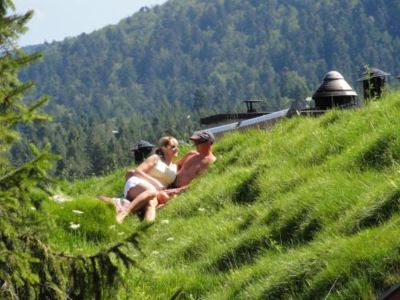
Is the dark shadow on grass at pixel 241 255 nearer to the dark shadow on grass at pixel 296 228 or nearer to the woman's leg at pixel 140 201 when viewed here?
the dark shadow on grass at pixel 296 228

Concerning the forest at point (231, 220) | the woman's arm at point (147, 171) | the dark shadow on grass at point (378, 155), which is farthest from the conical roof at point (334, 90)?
the dark shadow on grass at point (378, 155)

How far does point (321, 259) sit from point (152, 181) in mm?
6383

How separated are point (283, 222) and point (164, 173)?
491 cm

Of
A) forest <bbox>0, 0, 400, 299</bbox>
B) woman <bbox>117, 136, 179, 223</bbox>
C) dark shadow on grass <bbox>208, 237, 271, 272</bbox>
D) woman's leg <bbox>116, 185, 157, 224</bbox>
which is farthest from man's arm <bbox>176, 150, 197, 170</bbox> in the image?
dark shadow on grass <bbox>208, 237, 271, 272</bbox>

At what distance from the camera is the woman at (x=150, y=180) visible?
→ 1133 centimetres

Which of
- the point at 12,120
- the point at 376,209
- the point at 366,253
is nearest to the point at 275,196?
the point at 376,209

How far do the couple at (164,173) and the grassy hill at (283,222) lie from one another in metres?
0.34

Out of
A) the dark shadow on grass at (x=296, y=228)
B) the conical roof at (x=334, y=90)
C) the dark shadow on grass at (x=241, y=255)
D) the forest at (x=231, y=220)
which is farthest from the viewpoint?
the conical roof at (x=334, y=90)

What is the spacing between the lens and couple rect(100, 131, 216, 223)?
1157 cm

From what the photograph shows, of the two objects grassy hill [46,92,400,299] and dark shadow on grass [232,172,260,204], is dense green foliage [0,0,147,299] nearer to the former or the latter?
grassy hill [46,92,400,299]

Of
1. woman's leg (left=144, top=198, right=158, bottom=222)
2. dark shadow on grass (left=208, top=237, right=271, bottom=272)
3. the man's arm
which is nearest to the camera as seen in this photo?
dark shadow on grass (left=208, top=237, right=271, bottom=272)

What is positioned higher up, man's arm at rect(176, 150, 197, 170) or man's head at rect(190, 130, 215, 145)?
man's head at rect(190, 130, 215, 145)

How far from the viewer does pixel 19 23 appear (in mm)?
4188

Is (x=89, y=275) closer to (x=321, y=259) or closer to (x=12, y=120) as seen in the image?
(x=12, y=120)
